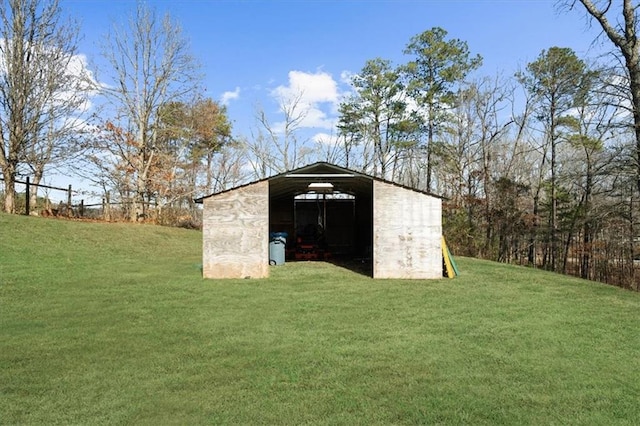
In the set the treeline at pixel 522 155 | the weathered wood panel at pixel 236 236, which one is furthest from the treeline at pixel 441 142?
the weathered wood panel at pixel 236 236

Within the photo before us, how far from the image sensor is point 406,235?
Result: 10.3 metres

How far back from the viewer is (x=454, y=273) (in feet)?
35.7

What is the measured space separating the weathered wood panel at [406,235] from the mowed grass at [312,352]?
41.8 inches

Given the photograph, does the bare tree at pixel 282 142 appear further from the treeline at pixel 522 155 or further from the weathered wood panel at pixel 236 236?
the weathered wood panel at pixel 236 236

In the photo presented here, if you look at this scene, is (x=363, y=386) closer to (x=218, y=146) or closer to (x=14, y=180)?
(x=14, y=180)

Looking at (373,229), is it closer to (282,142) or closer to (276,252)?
(276,252)

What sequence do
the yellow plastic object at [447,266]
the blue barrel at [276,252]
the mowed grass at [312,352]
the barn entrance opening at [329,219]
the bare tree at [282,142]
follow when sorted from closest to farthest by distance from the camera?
the mowed grass at [312,352]
the yellow plastic object at [447,266]
the blue barrel at [276,252]
the barn entrance opening at [329,219]
the bare tree at [282,142]

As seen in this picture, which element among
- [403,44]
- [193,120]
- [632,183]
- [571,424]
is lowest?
[571,424]

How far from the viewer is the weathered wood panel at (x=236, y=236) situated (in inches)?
396

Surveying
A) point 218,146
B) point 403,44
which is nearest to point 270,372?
point 403,44

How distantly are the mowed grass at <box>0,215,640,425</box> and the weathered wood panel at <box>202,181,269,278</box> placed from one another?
835 mm

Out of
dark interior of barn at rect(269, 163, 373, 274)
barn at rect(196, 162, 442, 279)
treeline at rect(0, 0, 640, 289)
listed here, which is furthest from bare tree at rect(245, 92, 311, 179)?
barn at rect(196, 162, 442, 279)

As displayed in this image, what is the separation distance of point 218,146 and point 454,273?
2353 centimetres

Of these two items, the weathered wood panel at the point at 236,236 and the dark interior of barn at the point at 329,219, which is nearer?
the weathered wood panel at the point at 236,236
